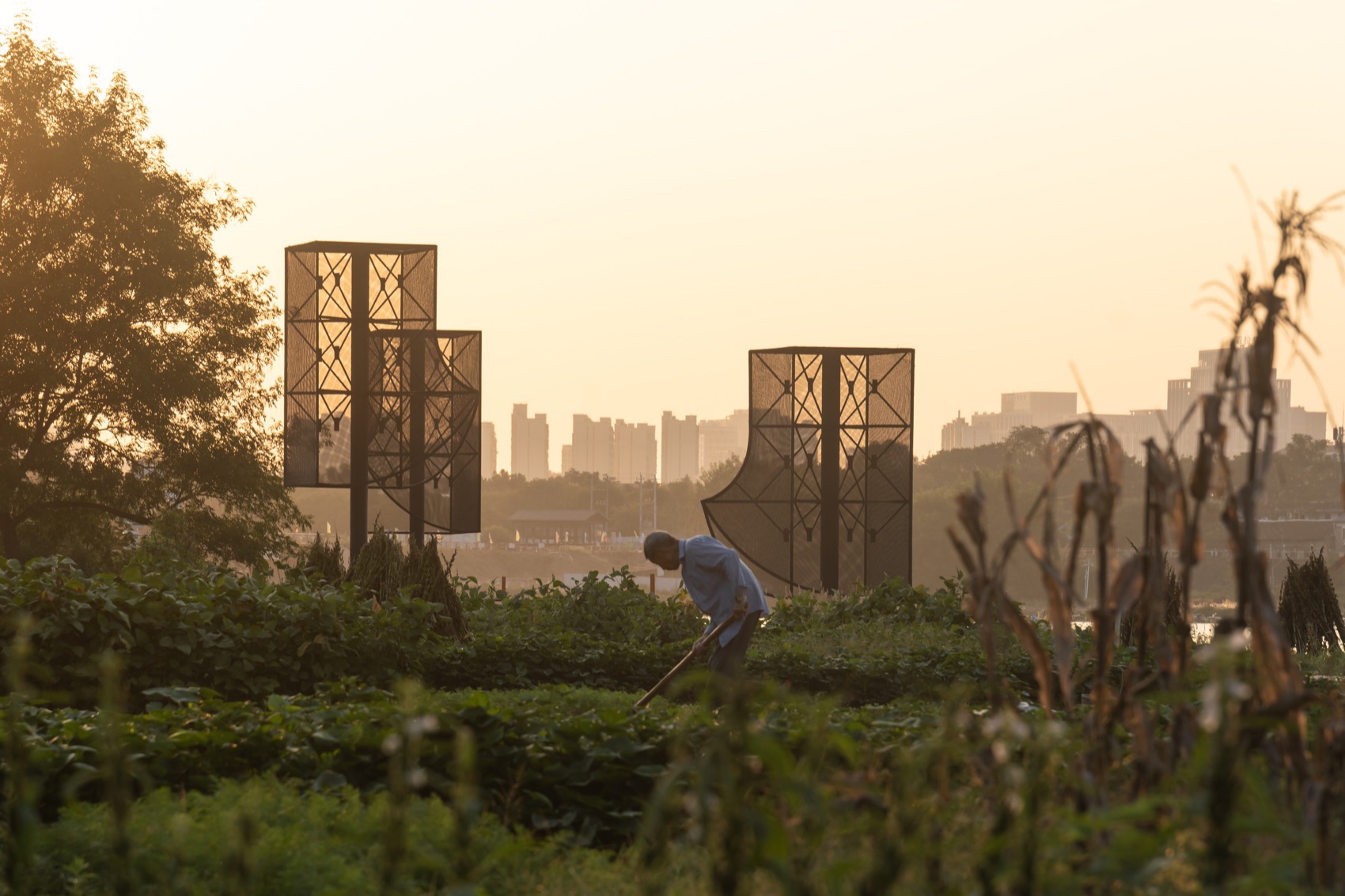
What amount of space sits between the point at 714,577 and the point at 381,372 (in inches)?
432

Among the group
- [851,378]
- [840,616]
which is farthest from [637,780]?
[851,378]

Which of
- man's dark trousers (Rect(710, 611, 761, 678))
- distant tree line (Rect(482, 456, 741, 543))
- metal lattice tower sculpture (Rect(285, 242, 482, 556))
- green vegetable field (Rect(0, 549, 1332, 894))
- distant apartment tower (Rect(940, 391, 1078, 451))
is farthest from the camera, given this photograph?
distant apartment tower (Rect(940, 391, 1078, 451))

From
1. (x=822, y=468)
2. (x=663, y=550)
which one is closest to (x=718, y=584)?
(x=663, y=550)

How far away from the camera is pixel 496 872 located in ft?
14.0

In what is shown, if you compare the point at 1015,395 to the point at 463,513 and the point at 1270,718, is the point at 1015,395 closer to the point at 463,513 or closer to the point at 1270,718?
the point at 463,513

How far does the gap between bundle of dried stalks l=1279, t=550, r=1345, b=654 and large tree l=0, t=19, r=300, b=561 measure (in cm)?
1562

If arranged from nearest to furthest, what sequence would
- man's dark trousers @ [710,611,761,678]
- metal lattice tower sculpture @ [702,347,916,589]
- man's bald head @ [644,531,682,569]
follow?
man's bald head @ [644,531,682,569] → man's dark trousers @ [710,611,761,678] → metal lattice tower sculpture @ [702,347,916,589]

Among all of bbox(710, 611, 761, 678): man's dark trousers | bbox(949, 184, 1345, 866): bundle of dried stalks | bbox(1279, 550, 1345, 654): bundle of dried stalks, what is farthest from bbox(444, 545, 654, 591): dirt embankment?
bbox(949, 184, 1345, 866): bundle of dried stalks

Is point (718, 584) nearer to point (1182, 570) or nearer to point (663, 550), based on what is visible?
point (663, 550)

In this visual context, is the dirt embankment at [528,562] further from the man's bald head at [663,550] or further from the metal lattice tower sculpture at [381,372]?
the man's bald head at [663,550]

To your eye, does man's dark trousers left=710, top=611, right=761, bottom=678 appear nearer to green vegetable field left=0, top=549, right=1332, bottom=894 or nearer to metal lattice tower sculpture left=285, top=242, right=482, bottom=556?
green vegetable field left=0, top=549, right=1332, bottom=894

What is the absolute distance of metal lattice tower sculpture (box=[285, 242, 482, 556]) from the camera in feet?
62.9

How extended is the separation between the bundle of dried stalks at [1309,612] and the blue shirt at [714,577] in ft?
24.4

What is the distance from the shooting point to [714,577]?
9375 millimetres
